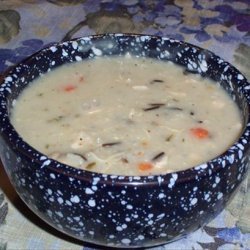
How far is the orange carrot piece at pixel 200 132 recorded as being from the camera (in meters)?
0.93

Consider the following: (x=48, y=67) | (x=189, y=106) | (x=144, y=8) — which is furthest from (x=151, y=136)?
(x=144, y=8)

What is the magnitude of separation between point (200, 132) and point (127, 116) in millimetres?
124

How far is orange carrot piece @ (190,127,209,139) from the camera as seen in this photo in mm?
931

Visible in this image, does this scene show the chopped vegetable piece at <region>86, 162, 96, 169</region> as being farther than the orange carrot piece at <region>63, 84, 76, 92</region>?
No

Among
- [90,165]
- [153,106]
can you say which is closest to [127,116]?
[153,106]

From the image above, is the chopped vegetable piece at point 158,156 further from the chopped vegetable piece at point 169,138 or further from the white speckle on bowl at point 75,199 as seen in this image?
the white speckle on bowl at point 75,199

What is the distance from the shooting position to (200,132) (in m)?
0.94

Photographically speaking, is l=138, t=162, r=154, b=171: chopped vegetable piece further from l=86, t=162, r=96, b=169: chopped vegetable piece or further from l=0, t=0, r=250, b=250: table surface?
l=0, t=0, r=250, b=250: table surface

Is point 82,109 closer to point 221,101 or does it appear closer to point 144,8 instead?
point 221,101

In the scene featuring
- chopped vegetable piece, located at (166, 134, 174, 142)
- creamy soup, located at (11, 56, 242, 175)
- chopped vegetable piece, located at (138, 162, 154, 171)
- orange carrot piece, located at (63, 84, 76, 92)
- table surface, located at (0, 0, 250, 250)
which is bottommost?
table surface, located at (0, 0, 250, 250)

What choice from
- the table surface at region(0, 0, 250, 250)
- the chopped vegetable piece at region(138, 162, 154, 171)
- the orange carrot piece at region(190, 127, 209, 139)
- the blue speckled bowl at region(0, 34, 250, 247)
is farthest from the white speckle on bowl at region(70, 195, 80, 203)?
the table surface at region(0, 0, 250, 250)

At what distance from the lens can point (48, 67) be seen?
1.08 m

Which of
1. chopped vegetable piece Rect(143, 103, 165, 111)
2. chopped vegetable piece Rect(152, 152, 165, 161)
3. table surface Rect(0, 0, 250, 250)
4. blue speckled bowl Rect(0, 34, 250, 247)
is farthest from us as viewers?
table surface Rect(0, 0, 250, 250)

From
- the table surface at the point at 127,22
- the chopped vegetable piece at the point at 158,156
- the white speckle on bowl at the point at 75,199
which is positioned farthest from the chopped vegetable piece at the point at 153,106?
the table surface at the point at 127,22
